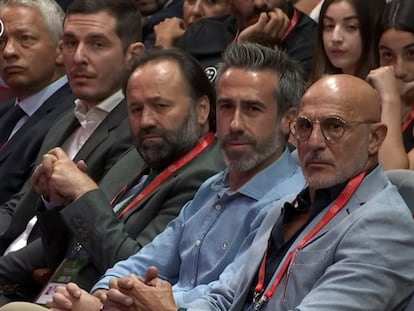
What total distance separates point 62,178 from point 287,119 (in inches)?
32.2

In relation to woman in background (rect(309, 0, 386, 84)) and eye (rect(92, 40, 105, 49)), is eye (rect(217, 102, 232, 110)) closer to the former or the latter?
woman in background (rect(309, 0, 386, 84))

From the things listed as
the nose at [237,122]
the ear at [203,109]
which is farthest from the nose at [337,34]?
the nose at [237,122]

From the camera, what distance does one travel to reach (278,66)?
4.08 metres

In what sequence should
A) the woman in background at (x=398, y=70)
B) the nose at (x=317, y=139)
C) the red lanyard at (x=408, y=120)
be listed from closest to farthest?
the nose at (x=317, y=139) → the woman in background at (x=398, y=70) → the red lanyard at (x=408, y=120)

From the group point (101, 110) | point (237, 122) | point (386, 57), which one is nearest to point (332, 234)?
point (237, 122)

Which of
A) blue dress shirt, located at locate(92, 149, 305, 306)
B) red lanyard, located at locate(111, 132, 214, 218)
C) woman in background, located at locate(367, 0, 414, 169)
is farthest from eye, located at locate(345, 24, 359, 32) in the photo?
blue dress shirt, located at locate(92, 149, 305, 306)

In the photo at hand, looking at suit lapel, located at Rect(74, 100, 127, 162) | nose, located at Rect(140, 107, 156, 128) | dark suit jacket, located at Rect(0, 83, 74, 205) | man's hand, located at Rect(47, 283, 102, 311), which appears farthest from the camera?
dark suit jacket, located at Rect(0, 83, 74, 205)

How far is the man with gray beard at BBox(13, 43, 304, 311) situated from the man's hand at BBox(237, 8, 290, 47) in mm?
1113

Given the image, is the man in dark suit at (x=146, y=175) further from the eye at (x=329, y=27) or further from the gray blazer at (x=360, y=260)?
the gray blazer at (x=360, y=260)

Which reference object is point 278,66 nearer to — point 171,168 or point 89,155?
Answer: point 171,168

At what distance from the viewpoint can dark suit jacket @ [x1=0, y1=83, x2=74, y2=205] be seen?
5.61 m

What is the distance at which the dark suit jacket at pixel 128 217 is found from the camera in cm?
423

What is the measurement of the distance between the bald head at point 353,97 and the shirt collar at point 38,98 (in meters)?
2.69

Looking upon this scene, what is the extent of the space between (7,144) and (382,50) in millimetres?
2022
